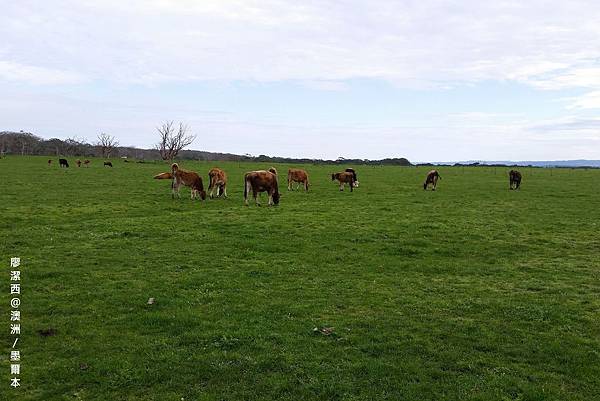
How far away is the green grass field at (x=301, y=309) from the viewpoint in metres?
6.20

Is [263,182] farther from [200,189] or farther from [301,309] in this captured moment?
[301,309]

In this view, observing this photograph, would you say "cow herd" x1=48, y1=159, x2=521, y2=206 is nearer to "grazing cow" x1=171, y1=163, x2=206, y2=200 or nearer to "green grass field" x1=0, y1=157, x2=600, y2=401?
"grazing cow" x1=171, y1=163, x2=206, y2=200

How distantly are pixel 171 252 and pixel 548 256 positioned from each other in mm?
11261

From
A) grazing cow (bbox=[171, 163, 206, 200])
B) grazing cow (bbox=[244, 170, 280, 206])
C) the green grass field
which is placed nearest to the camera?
the green grass field

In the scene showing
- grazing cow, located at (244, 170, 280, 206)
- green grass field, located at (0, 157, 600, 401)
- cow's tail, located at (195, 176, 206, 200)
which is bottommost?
green grass field, located at (0, 157, 600, 401)

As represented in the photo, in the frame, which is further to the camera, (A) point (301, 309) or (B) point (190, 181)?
(B) point (190, 181)

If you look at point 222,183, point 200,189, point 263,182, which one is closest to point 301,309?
point 263,182

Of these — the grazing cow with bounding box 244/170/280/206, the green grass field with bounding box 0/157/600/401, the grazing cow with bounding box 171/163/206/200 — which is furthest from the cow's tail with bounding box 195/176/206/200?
the green grass field with bounding box 0/157/600/401

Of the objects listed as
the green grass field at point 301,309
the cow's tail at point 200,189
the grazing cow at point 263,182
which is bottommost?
the green grass field at point 301,309

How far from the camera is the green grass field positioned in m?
6.20

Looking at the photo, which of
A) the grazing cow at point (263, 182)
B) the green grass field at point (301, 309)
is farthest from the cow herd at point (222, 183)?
the green grass field at point (301, 309)

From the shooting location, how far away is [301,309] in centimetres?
883

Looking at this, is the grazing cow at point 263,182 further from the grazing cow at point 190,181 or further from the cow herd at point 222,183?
the grazing cow at point 190,181

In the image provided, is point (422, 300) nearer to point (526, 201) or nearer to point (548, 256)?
point (548, 256)
